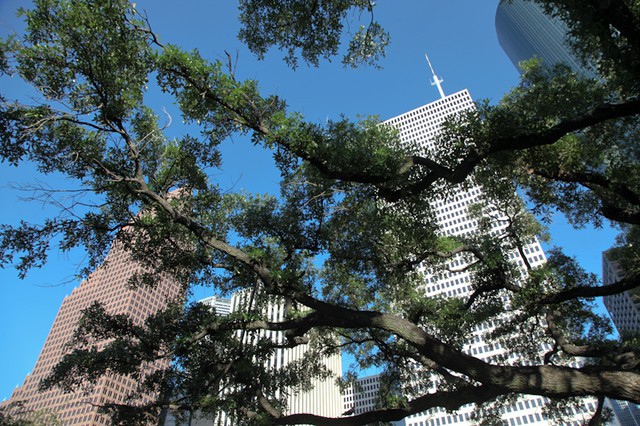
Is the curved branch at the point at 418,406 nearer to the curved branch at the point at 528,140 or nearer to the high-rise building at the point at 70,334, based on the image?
the curved branch at the point at 528,140

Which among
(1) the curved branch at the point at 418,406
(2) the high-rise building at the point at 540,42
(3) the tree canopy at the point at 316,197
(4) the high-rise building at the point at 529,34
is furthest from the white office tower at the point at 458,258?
(1) the curved branch at the point at 418,406

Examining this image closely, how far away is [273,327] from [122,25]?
23.1 feet

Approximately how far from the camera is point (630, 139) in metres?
11.1

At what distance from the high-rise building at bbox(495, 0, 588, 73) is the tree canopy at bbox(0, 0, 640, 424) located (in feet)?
342

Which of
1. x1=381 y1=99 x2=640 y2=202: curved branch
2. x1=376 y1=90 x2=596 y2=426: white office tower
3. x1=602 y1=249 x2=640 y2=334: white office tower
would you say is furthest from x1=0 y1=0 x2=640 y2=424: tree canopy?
x1=602 y1=249 x2=640 y2=334: white office tower

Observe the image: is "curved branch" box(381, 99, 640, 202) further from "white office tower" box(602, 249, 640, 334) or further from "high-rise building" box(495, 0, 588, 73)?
"high-rise building" box(495, 0, 588, 73)

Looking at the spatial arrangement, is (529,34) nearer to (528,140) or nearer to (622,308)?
(622,308)

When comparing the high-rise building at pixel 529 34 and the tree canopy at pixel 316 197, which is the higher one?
the high-rise building at pixel 529 34

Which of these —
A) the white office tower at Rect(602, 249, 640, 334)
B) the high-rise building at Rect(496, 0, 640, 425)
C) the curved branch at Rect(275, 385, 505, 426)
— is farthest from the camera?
the high-rise building at Rect(496, 0, 640, 425)

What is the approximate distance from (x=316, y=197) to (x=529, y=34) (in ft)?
464

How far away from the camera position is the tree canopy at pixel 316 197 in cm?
689

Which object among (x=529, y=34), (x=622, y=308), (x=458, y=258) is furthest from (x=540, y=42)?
(x=622, y=308)

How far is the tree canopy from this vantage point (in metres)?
6.89

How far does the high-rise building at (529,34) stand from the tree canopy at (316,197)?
104254 millimetres
